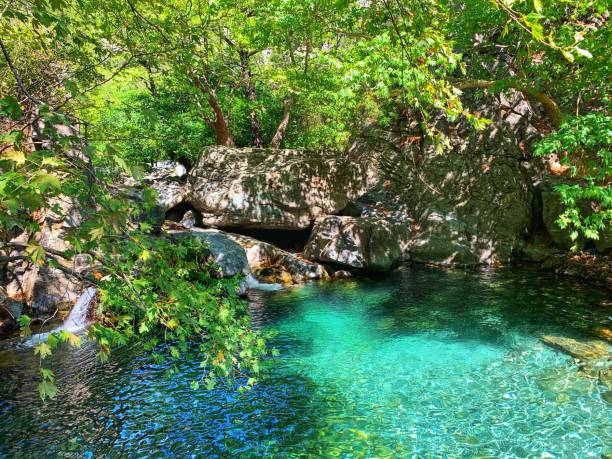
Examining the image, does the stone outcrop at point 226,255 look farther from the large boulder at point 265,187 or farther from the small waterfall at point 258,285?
the large boulder at point 265,187

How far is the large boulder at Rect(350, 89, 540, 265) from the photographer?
16.8 m

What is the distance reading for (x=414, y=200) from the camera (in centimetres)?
1859

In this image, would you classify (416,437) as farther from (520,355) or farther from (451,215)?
(451,215)

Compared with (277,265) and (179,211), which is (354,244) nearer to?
(277,265)

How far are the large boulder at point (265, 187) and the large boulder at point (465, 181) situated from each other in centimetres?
308

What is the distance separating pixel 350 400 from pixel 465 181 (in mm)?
13897

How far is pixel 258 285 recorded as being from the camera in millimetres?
13570

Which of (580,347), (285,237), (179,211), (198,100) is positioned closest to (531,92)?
(580,347)

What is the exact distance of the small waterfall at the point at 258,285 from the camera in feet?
43.6

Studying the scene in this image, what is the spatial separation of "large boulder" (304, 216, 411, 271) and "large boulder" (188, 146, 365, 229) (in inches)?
42.5

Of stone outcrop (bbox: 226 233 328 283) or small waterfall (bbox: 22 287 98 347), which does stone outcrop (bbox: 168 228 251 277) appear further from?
small waterfall (bbox: 22 287 98 347)

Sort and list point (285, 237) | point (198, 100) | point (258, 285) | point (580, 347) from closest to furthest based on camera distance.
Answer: point (580, 347), point (198, 100), point (258, 285), point (285, 237)

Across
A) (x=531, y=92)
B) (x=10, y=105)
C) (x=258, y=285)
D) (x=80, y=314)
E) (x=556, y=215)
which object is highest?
(x=531, y=92)

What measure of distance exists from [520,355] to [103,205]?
25.7ft
